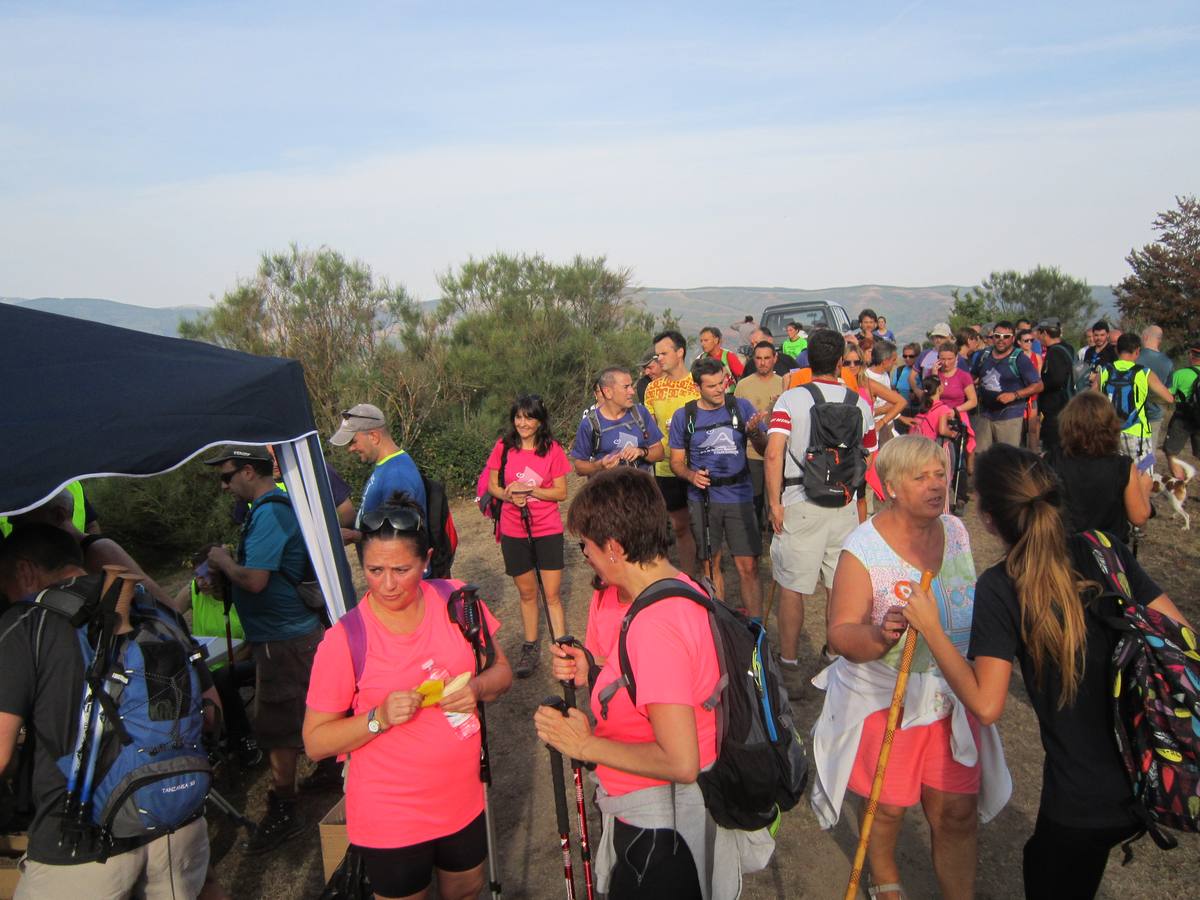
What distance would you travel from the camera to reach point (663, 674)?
6.16ft

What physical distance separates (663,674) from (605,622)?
55 cm

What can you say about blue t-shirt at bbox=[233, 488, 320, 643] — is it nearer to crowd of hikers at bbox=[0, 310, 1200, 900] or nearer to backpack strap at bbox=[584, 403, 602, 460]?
crowd of hikers at bbox=[0, 310, 1200, 900]

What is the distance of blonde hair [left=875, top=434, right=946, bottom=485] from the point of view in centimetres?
267

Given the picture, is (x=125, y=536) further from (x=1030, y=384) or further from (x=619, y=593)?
(x=1030, y=384)

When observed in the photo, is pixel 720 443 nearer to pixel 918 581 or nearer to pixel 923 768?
pixel 918 581

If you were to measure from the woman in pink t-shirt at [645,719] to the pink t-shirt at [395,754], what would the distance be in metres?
0.53

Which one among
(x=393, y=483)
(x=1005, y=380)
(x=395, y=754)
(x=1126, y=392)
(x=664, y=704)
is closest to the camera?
(x=664, y=704)

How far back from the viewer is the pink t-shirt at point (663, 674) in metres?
1.88

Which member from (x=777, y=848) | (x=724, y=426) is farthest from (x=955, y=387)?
(x=777, y=848)

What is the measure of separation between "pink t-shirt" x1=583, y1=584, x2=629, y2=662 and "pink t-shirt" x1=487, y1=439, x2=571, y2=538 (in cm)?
263

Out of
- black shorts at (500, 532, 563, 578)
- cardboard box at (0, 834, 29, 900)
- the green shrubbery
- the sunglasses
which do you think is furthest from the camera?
the green shrubbery

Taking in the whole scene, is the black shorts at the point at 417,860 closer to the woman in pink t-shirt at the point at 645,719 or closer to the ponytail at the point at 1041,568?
the woman in pink t-shirt at the point at 645,719

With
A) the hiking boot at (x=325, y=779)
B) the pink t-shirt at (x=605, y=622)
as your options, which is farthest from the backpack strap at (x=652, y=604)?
the hiking boot at (x=325, y=779)

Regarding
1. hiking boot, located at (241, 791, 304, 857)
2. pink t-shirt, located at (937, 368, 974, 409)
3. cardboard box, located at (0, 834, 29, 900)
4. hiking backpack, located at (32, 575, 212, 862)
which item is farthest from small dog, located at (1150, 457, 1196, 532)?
cardboard box, located at (0, 834, 29, 900)
